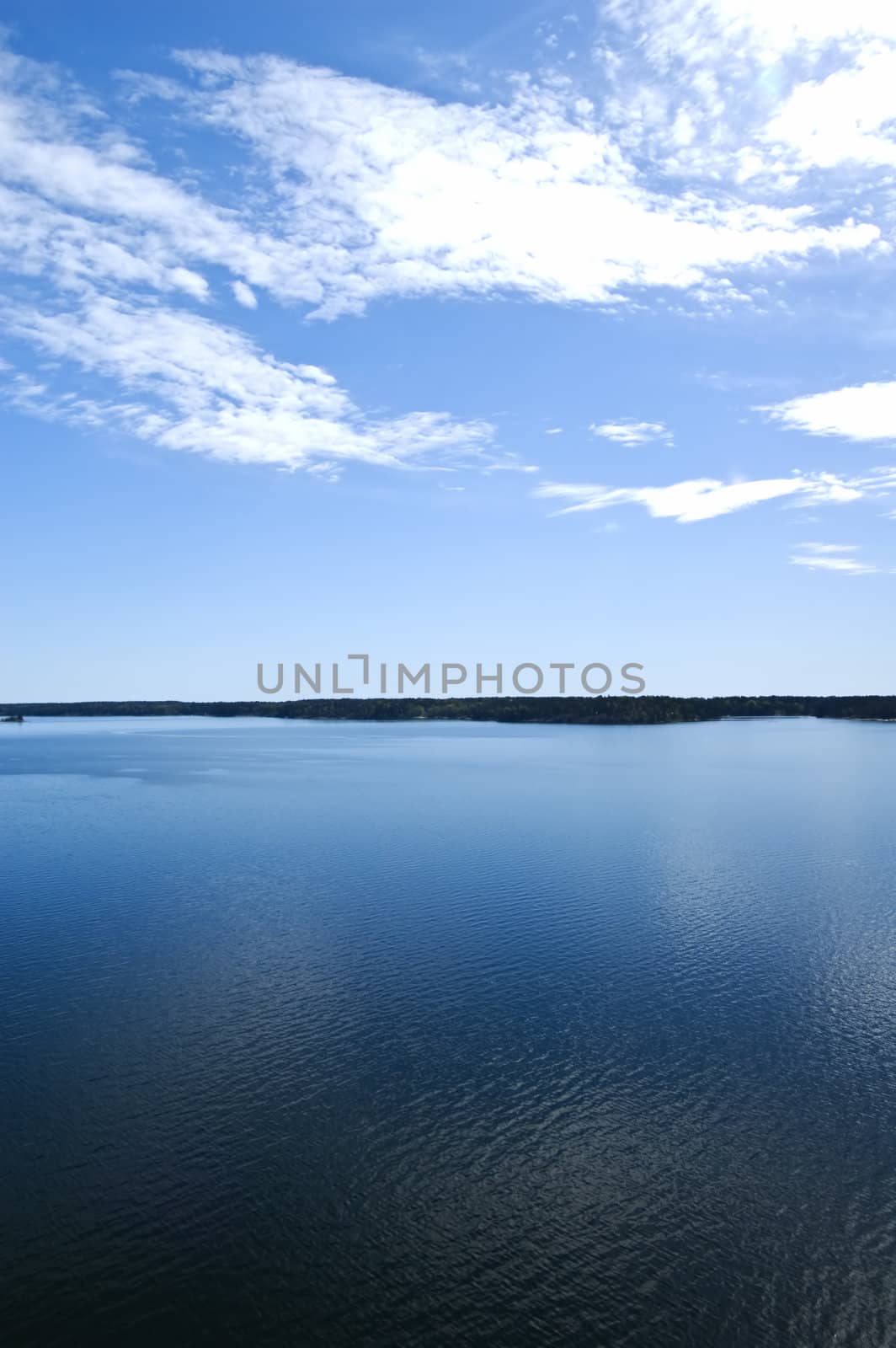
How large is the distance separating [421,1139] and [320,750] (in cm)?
9775

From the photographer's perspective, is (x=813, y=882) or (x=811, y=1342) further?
(x=813, y=882)

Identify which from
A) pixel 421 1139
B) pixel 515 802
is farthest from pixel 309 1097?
pixel 515 802

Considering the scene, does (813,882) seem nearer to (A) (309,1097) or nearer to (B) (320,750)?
(A) (309,1097)

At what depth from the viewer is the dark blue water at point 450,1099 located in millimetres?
11180

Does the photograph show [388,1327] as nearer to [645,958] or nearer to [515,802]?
[645,958]

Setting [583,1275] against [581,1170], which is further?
[581,1170]

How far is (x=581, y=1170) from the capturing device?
13.7 meters

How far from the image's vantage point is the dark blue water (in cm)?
1118

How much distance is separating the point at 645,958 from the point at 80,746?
376 ft

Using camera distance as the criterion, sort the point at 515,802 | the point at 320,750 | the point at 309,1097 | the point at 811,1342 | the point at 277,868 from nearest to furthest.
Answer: the point at 811,1342 → the point at 309,1097 → the point at 277,868 → the point at 515,802 → the point at 320,750

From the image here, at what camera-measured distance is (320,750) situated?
11094cm

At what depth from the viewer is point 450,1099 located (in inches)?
623

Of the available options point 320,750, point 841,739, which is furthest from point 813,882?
point 841,739

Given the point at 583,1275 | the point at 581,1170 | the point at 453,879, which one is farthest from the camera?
the point at 453,879
